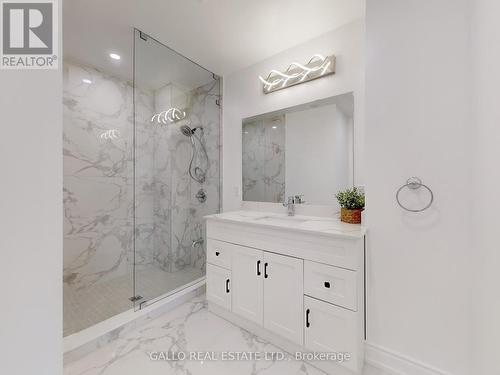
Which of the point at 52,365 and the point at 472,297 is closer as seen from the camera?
the point at 52,365

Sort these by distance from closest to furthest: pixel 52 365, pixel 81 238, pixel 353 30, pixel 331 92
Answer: pixel 52 365, pixel 353 30, pixel 331 92, pixel 81 238

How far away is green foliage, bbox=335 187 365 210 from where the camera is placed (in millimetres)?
1657

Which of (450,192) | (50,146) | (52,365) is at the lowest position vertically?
(52,365)

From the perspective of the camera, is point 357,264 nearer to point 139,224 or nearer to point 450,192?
point 450,192

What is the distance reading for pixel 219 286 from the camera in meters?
1.90

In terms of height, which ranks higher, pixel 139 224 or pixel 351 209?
pixel 351 209

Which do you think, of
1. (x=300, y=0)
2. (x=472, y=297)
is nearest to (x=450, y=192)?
(x=472, y=297)

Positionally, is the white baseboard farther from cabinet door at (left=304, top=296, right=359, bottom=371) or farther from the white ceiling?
the white ceiling

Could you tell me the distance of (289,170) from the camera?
2197mm

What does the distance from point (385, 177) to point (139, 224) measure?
2718mm

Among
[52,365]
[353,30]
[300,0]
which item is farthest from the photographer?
[353,30]

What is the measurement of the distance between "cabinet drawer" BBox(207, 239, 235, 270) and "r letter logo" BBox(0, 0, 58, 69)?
1.55m

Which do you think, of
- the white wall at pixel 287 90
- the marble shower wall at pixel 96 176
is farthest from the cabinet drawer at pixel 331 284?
the marble shower wall at pixel 96 176

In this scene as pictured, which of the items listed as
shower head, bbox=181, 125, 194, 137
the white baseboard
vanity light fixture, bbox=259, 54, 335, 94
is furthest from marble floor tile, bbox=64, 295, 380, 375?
vanity light fixture, bbox=259, 54, 335, 94
